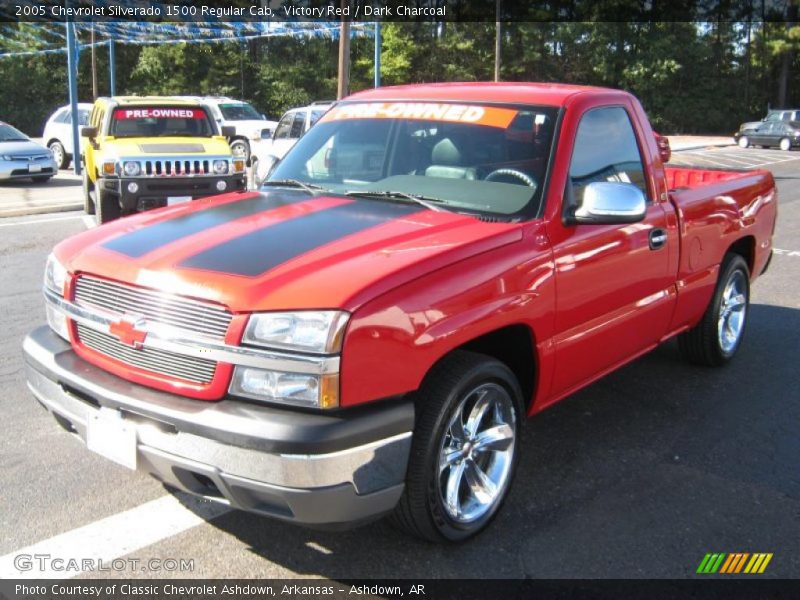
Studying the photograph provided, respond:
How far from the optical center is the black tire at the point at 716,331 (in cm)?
540

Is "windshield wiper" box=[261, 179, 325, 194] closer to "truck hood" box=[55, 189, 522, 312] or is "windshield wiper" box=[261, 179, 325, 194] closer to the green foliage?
"truck hood" box=[55, 189, 522, 312]

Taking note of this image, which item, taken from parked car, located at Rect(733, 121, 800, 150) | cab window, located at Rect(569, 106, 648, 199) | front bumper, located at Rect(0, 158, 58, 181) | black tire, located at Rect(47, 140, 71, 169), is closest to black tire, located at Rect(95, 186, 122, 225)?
front bumper, located at Rect(0, 158, 58, 181)

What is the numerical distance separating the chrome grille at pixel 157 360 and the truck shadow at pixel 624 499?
843 mm

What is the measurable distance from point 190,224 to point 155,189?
783 cm

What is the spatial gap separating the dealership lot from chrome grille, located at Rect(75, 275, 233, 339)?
3.20 ft

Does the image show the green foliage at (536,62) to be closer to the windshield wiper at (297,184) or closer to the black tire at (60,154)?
the black tire at (60,154)

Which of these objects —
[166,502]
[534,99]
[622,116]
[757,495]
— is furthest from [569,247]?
[166,502]

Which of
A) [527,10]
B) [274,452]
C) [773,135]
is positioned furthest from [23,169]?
[527,10]

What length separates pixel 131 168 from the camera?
10906 millimetres

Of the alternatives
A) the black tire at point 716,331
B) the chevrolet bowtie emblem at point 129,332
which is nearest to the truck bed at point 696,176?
the black tire at point 716,331

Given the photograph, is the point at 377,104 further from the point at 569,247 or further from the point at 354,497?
the point at 354,497

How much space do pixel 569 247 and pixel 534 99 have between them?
0.87m

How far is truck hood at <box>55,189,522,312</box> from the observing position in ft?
9.34

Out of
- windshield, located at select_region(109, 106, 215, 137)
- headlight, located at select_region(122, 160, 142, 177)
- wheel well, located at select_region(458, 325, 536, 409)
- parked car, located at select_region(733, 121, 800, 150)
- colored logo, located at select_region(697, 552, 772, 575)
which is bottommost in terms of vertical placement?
colored logo, located at select_region(697, 552, 772, 575)
